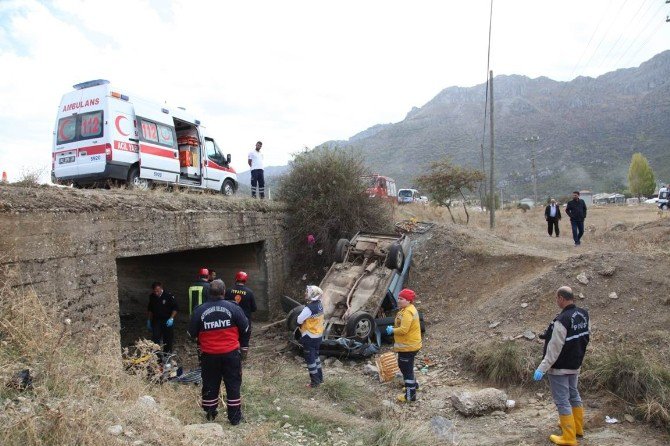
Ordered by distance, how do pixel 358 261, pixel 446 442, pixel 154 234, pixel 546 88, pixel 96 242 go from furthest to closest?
pixel 546 88, pixel 358 261, pixel 154 234, pixel 96 242, pixel 446 442

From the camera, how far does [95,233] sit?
6891mm

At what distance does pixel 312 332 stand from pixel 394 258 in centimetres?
328

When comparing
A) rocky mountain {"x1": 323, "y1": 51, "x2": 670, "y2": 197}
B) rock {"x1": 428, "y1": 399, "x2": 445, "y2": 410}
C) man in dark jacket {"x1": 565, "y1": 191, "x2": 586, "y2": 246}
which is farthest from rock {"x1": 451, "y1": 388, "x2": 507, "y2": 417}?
rocky mountain {"x1": 323, "y1": 51, "x2": 670, "y2": 197}

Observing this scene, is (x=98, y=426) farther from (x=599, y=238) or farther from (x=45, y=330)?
(x=599, y=238)

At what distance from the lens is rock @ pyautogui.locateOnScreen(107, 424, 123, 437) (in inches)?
143

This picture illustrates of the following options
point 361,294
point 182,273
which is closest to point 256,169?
point 182,273

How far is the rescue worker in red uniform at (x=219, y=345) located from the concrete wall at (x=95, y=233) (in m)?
2.49

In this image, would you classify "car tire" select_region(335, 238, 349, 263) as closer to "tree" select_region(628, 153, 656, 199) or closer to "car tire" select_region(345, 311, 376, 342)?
"car tire" select_region(345, 311, 376, 342)

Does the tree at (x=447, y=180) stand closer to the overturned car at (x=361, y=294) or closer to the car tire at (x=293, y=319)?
the overturned car at (x=361, y=294)

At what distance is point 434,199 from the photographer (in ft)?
68.6

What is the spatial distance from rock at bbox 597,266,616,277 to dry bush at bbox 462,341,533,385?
2669 millimetres

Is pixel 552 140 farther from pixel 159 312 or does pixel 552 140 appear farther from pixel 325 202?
pixel 159 312

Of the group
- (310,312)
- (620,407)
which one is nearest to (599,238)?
(620,407)

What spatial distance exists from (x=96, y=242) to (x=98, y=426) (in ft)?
12.8
